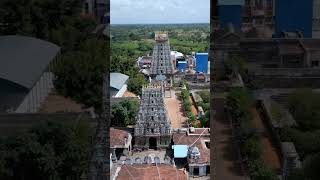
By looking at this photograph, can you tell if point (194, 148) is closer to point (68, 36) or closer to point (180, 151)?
point (180, 151)

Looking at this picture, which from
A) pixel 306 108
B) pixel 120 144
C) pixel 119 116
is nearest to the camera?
pixel 306 108

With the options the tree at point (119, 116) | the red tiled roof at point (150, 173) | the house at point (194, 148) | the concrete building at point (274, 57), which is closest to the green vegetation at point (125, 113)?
the tree at point (119, 116)

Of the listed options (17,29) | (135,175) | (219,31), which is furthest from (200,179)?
(17,29)

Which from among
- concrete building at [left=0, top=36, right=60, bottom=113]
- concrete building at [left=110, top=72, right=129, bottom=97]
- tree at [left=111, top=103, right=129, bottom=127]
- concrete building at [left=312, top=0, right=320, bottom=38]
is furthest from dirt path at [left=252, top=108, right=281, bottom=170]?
concrete building at [left=0, top=36, right=60, bottom=113]

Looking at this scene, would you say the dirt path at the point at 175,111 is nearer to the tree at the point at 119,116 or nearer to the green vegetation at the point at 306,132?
the tree at the point at 119,116

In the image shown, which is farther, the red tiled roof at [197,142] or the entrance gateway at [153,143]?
the entrance gateway at [153,143]

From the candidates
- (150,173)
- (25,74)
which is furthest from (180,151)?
(25,74)

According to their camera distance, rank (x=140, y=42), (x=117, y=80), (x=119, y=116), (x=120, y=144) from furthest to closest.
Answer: (x=117, y=80) → (x=119, y=116) → (x=140, y=42) → (x=120, y=144)

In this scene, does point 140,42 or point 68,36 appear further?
point 140,42
